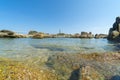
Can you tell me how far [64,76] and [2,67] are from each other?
3.49 m

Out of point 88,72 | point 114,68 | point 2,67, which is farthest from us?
point 114,68

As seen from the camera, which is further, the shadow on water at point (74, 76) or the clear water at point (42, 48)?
the clear water at point (42, 48)

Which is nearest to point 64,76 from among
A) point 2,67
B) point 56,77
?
point 56,77

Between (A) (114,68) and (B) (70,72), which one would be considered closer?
(B) (70,72)

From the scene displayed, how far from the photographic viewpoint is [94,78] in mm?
8016

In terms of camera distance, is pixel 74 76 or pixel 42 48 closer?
pixel 74 76

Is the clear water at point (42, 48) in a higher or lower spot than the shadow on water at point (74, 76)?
higher

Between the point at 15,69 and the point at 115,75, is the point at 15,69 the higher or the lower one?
the higher one

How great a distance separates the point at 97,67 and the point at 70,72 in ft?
6.62

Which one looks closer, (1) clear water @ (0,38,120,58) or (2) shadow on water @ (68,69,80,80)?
(2) shadow on water @ (68,69,80,80)

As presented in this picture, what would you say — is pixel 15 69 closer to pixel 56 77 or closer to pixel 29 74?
pixel 29 74

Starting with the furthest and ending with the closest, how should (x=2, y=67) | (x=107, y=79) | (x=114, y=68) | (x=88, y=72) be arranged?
(x=114, y=68) < (x=88, y=72) < (x=107, y=79) < (x=2, y=67)

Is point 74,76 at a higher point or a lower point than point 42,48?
lower

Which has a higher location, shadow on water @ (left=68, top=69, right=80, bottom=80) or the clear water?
the clear water
